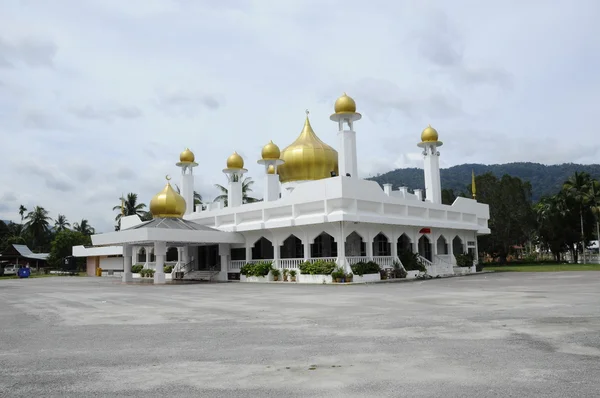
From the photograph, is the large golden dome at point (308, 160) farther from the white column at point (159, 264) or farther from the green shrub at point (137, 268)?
the green shrub at point (137, 268)

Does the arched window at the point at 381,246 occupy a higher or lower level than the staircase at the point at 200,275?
higher

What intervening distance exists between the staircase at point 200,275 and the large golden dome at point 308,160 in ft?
29.6

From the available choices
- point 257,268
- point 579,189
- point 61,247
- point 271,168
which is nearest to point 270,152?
point 271,168

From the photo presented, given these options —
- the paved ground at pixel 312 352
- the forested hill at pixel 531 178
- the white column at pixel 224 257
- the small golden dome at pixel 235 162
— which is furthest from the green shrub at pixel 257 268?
the forested hill at pixel 531 178

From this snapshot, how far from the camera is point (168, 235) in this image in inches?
1169

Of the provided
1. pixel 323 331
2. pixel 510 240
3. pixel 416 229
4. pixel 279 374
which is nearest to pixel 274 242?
pixel 416 229

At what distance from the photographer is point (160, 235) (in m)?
29.3

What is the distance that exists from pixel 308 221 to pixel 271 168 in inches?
415

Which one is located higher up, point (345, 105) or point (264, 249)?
point (345, 105)

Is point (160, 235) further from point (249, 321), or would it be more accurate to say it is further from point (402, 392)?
point (402, 392)

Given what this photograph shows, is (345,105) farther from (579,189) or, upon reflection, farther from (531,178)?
(531,178)

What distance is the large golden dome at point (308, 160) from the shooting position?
37375 millimetres

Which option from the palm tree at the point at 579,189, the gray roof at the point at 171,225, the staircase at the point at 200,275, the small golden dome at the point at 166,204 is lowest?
the staircase at the point at 200,275

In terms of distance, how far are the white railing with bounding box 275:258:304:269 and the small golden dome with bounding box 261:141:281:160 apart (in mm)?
9778
